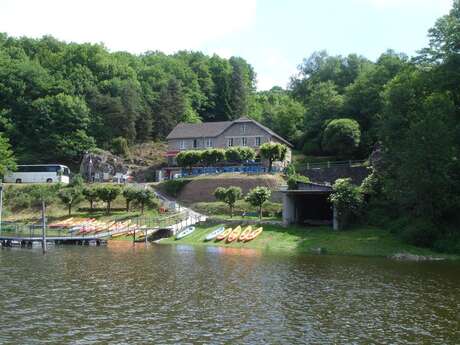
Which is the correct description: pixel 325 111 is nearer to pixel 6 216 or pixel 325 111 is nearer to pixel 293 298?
pixel 6 216

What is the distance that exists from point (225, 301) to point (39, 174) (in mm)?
67816

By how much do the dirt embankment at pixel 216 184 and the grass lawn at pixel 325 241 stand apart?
15586 millimetres

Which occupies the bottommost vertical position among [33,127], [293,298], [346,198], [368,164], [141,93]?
[293,298]

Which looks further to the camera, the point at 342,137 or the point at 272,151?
the point at 342,137

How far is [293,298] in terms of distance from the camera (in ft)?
89.1

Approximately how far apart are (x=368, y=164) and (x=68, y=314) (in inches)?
2194

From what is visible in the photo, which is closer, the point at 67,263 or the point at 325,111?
the point at 67,263

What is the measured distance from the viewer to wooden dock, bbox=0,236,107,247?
5450 centimetres

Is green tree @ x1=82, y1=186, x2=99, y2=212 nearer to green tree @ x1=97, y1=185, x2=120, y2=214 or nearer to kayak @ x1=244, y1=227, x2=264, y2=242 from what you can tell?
green tree @ x1=97, y1=185, x2=120, y2=214

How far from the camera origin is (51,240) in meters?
56.4

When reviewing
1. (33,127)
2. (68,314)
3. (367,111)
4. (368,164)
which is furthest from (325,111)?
(68,314)

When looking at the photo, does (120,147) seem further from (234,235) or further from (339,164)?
(234,235)

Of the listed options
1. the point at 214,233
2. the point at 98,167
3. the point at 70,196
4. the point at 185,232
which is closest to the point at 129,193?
the point at 70,196

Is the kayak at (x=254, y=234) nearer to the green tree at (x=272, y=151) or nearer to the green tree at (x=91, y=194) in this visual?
the green tree at (x=272, y=151)
